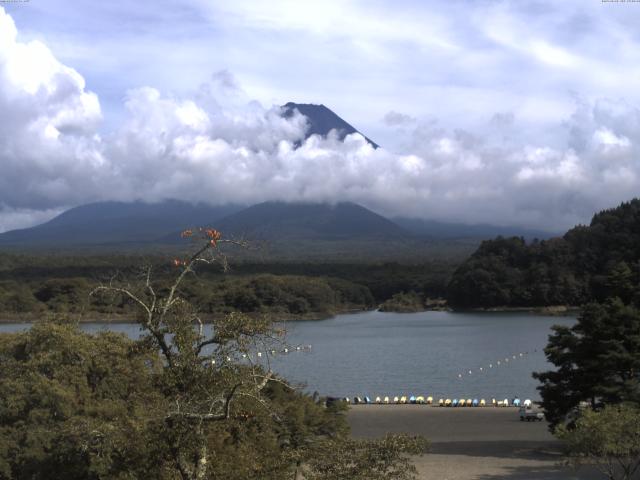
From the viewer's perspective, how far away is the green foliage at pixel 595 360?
1602 cm

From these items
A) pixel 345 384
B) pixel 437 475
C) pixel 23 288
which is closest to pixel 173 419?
pixel 437 475

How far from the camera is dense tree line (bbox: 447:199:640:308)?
6819 cm

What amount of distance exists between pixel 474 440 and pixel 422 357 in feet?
63.5

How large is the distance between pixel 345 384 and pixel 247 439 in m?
23.2

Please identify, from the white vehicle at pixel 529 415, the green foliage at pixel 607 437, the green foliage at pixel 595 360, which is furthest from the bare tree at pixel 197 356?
the white vehicle at pixel 529 415

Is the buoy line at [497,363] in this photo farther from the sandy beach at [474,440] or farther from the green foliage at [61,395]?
the green foliage at [61,395]

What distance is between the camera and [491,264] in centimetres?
7262

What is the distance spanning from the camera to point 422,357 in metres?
38.5

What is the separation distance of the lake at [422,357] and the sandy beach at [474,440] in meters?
2.95

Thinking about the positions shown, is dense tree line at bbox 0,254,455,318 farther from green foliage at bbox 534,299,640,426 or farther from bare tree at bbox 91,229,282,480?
bare tree at bbox 91,229,282,480

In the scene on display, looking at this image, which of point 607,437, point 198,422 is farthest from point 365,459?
point 607,437

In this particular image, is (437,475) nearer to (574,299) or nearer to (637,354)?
(637,354)

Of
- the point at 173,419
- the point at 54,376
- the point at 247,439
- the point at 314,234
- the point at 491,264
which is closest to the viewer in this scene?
the point at 173,419

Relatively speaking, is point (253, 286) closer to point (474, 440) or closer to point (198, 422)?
point (474, 440)
